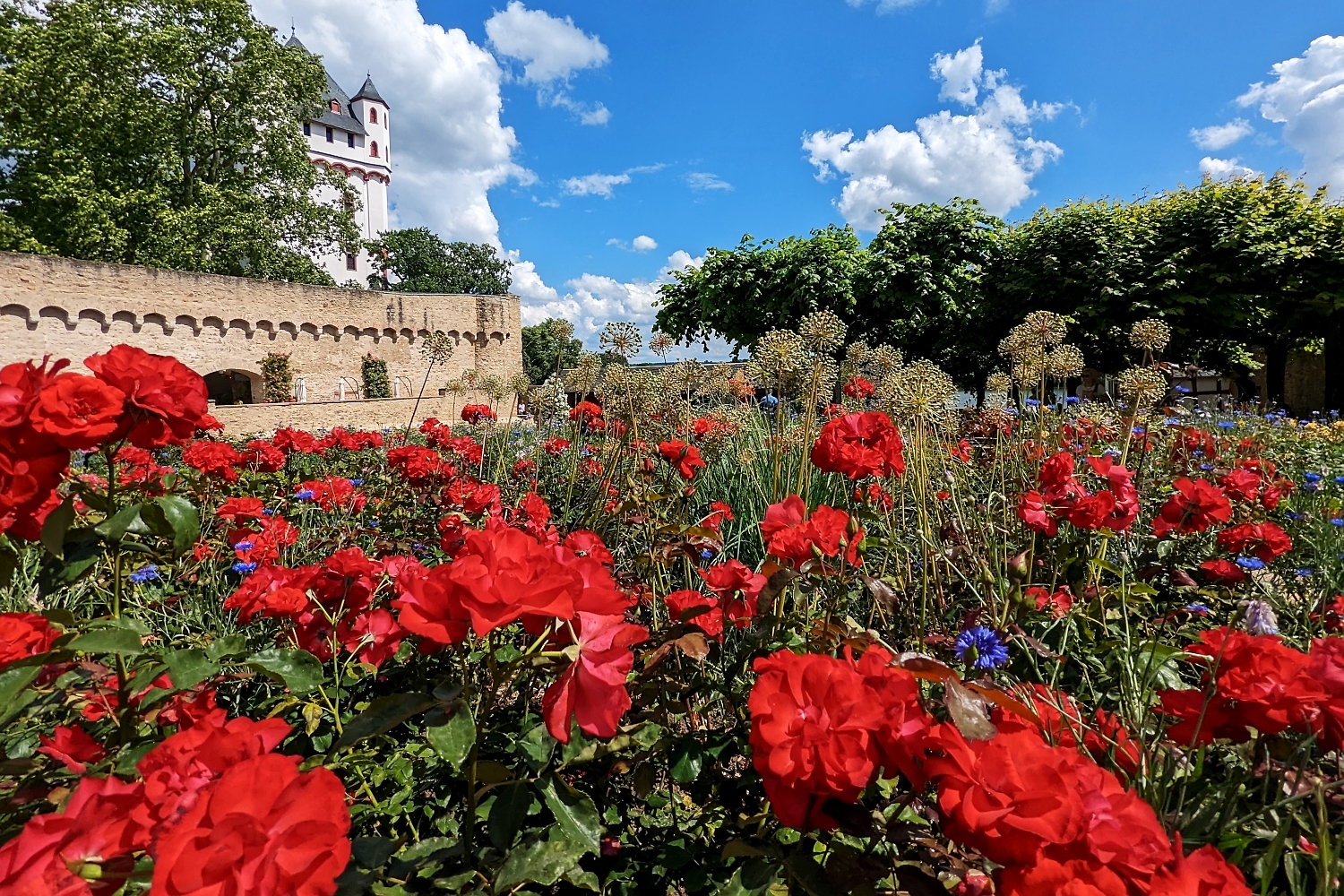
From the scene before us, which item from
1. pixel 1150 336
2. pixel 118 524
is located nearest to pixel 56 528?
pixel 118 524

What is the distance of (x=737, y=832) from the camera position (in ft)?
3.77

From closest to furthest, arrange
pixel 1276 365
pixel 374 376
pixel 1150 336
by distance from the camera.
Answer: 1. pixel 1150 336
2. pixel 1276 365
3. pixel 374 376

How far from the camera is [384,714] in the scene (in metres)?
0.75

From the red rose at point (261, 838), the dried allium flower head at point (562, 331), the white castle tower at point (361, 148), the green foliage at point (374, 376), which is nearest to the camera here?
the red rose at point (261, 838)

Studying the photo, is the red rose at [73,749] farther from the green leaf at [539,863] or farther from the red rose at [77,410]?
the green leaf at [539,863]

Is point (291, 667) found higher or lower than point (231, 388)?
lower

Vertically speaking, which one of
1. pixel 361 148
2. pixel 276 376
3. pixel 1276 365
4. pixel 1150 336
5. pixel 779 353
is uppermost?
pixel 361 148

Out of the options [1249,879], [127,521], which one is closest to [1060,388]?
[1249,879]

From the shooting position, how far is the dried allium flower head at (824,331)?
2.38m

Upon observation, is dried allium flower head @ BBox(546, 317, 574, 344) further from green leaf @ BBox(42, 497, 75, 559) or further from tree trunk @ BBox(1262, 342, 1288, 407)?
tree trunk @ BBox(1262, 342, 1288, 407)

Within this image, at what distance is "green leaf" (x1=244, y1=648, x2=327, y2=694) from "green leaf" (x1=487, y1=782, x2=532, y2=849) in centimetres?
32

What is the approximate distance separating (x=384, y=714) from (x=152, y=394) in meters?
0.69

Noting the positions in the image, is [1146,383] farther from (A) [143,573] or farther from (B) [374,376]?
(B) [374,376]

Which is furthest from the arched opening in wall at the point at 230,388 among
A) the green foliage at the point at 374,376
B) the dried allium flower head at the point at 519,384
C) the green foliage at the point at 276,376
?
the dried allium flower head at the point at 519,384
